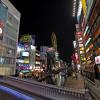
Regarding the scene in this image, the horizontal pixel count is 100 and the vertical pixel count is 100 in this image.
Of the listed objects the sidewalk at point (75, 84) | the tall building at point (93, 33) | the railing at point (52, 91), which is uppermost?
the tall building at point (93, 33)

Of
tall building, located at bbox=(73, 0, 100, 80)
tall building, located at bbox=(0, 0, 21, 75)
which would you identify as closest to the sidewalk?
tall building, located at bbox=(73, 0, 100, 80)

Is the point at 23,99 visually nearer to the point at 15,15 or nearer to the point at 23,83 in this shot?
the point at 23,83

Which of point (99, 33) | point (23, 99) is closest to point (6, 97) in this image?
point (23, 99)

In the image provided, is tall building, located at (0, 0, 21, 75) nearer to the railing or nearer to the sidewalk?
the sidewalk

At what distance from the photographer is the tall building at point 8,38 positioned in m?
69.2

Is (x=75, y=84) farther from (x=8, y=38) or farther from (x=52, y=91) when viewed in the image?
(x=8, y=38)

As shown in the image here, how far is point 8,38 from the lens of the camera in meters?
75.9

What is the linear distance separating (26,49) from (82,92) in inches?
4026

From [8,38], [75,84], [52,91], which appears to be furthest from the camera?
[8,38]

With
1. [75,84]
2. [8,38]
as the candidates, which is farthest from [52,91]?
[8,38]

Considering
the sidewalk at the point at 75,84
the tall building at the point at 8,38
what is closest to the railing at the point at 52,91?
the sidewalk at the point at 75,84

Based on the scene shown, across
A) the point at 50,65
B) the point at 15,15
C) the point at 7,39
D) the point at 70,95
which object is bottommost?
the point at 70,95

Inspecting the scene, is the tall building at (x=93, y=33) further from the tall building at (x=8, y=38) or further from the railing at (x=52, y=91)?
the railing at (x=52, y=91)

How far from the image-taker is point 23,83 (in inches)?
729
